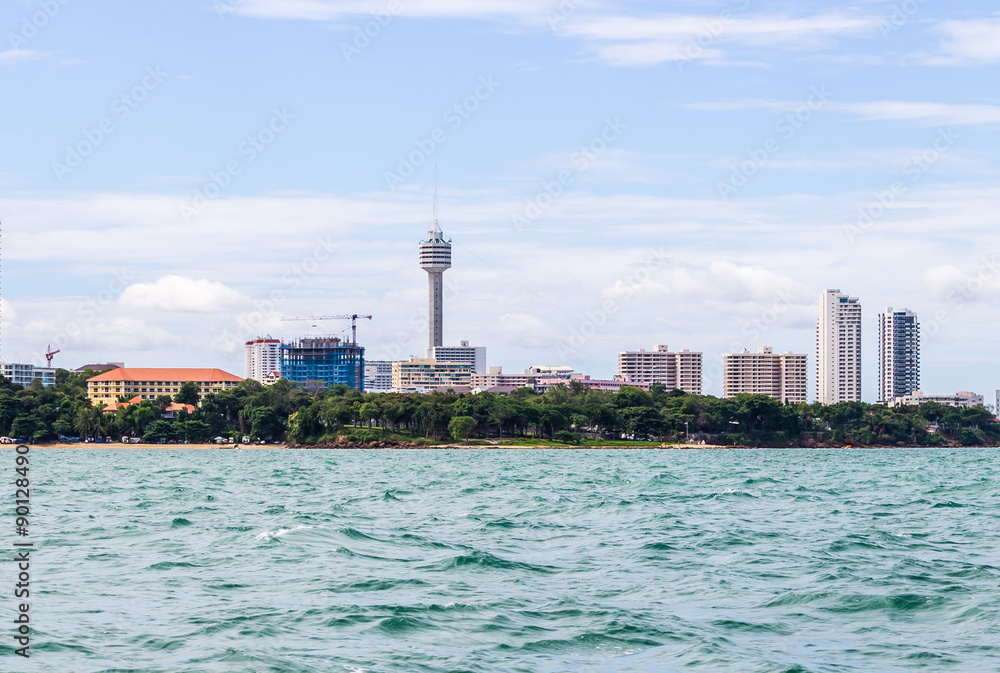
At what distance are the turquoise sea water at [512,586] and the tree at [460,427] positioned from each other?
4777 inches

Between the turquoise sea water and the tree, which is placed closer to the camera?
the turquoise sea water

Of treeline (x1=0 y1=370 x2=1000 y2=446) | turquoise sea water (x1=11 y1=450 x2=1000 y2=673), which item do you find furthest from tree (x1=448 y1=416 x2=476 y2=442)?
turquoise sea water (x1=11 y1=450 x2=1000 y2=673)

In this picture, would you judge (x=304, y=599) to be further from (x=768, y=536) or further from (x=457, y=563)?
(x=768, y=536)

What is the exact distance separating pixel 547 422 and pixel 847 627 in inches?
6278

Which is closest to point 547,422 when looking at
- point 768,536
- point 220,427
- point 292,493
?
point 220,427

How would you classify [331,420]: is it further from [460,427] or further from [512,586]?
[512,586]

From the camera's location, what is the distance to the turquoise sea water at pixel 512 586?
21.9m

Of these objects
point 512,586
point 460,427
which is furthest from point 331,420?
point 512,586

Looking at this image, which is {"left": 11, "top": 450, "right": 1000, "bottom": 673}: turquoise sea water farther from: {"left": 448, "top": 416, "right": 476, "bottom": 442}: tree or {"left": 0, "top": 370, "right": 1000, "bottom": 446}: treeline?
{"left": 0, "top": 370, "right": 1000, "bottom": 446}: treeline

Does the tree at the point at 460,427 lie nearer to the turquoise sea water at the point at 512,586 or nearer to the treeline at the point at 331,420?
the treeline at the point at 331,420

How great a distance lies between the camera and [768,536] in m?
39.3

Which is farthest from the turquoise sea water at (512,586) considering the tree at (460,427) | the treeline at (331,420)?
the treeline at (331,420)

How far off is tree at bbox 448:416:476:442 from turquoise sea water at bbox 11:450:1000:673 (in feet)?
398

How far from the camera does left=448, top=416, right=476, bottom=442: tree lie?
576ft
